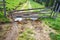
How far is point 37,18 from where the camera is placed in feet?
38.4

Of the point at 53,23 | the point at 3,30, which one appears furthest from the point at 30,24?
the point at 3,30

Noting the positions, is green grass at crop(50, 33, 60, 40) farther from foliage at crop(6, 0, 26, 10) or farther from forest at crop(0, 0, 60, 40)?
foliage at crop(6, 0, 26, 10)

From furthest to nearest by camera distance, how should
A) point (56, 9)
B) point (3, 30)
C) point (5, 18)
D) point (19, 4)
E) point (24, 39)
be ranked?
point (19, 4)
point (56, 9)
point (5, 18)
point (3, 30)
point (24, 39)

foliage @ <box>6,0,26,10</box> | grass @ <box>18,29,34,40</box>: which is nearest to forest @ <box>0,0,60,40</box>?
grass @ <box>18,29,34,40</box>

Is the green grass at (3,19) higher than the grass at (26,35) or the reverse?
higher

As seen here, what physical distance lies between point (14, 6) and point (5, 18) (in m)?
2.78

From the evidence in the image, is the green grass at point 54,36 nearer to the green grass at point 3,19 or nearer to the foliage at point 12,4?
the green grass at point 3,19

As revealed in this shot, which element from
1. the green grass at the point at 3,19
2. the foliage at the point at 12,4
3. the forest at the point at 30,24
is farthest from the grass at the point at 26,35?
the foliage at the point at 12,4

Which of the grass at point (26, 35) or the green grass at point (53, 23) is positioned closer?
the grass at point (26, 35)

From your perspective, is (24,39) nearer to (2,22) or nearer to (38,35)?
(38,35)

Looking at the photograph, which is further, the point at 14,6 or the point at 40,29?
the point at 14,6

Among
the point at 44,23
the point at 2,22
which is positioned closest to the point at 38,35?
the point at 44,23

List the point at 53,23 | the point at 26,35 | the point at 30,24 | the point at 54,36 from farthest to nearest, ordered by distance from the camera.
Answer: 1. the point at 53,23
2. the point at 30,24
3. the point at 54,36
4. the point at 26,35

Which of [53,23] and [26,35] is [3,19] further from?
[53,23]
